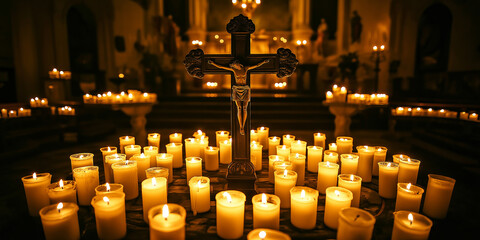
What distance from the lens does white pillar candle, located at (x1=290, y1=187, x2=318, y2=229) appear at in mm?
1666

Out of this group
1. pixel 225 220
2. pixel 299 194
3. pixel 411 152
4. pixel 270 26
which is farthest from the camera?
pixel 270 26

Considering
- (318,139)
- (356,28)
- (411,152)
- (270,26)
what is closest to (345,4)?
(356,28)

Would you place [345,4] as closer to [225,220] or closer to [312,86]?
[312,86]

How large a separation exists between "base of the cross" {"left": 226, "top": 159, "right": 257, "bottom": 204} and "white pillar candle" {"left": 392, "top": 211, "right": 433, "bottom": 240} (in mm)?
Answer: 1038

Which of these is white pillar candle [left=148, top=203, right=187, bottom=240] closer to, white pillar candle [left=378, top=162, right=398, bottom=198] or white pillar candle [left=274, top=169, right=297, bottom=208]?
white pillar candle [left=274, top=169, right=297, bottom=208]

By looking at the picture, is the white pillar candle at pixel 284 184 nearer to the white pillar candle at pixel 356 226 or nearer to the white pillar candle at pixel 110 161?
the white pillar candle at pixel 356 226

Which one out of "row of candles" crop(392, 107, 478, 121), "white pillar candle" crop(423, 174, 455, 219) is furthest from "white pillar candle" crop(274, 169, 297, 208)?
"row of candles" crop(392, 107, 478, 121)

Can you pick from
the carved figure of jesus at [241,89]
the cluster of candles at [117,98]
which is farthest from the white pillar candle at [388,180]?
the cluster of candles at [117,98]

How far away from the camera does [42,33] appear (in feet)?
25.0

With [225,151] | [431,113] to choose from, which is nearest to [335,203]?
[225,151]

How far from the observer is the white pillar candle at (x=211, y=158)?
2719mm

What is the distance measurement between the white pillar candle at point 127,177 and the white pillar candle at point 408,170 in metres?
2.27

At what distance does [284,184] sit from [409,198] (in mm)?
849

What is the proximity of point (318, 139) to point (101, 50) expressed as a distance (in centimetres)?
937
